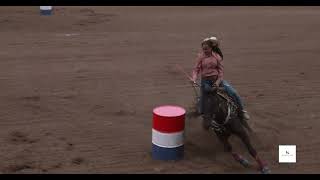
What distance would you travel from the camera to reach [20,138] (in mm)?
9109

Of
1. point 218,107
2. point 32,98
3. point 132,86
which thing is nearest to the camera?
point 218,107

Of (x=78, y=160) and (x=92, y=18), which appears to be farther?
(x=92, y=18)

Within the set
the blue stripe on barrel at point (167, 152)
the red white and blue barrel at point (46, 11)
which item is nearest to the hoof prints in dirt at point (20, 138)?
the blue stripe on barrel at point (167, 152)

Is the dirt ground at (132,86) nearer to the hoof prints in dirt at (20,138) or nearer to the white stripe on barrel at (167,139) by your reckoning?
the hoof prints in dirt at (20,138)

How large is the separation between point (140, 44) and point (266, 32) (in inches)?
179

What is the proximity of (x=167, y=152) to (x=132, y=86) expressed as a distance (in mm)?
3882

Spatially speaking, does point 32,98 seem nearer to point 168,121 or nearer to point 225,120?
point 168,121

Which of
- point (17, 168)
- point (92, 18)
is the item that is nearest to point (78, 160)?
point (17, 168)

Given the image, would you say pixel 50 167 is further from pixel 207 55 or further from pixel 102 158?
pixel 207 55

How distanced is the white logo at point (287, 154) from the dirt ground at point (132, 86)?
0.10m

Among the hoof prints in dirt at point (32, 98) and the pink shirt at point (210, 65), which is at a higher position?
the pink shirt at point (210, 65)

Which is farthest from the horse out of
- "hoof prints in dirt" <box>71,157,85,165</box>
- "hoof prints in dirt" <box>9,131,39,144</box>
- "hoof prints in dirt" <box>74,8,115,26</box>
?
"hoof prints in dirt" <box>74,8,115,26</box>

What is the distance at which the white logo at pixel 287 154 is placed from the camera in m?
8.51

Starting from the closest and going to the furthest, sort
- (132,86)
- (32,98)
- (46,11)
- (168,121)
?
(168,121)
(32,98)
(132,86)
(46,11)
